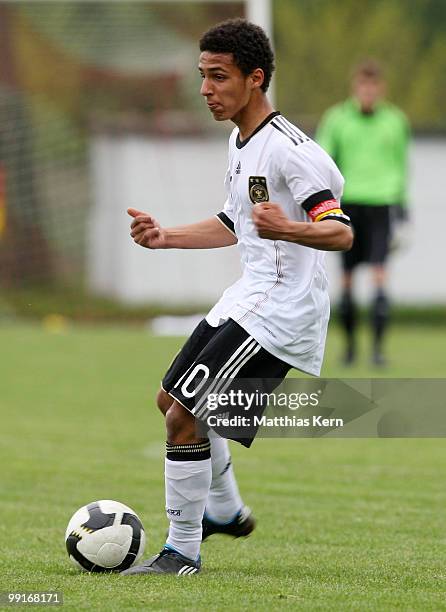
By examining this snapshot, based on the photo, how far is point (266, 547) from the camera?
5.66 meters

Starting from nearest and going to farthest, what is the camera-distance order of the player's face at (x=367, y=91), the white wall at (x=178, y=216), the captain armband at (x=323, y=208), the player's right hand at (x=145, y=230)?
the captain armband at (x=323, y=208) < the player's right hand at (x=145, y=230) < the player's face at (x=367, y=91) < the white wall at (x=178, y=216)

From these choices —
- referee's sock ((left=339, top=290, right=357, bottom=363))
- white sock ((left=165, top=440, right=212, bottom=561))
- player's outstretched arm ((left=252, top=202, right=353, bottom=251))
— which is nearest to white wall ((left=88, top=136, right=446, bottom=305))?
referee's sock ((left=339, top=290, right=357, bottom=363))

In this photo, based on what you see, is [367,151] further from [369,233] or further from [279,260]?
[279,260]

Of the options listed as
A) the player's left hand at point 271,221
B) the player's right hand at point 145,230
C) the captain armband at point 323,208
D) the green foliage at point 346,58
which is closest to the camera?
the player's left hand at point 271,221

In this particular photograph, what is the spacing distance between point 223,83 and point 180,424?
51.0 inches

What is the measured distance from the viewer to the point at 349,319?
1270 cm

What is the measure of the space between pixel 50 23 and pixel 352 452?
12561 mm

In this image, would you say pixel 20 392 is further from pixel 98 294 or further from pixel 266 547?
pixel 98 294

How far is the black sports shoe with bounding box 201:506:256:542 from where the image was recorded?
18.3 ft

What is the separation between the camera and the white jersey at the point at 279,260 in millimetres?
4852

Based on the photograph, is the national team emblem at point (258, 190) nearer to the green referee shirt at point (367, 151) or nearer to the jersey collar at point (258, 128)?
the jersey collar at point (258, 128)

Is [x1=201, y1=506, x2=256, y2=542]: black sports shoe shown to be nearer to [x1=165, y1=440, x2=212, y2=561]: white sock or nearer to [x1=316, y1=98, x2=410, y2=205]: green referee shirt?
[x1=165, y1=440, x2=212, y2=561]: white sock

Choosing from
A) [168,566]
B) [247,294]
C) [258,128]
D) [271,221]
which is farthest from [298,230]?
[168,566]

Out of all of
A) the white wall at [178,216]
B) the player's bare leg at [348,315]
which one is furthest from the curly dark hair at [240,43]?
the white wall at [178,216]
